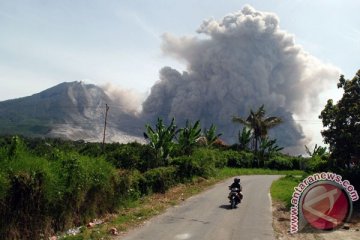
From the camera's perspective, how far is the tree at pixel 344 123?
73.8 ft

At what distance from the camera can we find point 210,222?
1753 cm

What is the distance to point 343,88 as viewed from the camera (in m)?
24.6

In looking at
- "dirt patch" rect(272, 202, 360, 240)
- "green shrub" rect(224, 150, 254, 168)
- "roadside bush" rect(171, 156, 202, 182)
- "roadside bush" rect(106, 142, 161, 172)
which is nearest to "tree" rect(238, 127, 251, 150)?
"green shrub" rect(224, 150, 254, 168)

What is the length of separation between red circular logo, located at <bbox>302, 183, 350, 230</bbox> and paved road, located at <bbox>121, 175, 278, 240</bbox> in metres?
1.86

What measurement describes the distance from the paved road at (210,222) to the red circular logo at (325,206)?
186cm

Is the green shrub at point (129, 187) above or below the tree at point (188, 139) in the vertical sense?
below

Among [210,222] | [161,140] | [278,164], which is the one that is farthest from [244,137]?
[210,222]

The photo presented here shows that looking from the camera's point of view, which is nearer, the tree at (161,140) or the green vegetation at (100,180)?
the green vegetation at (100,180)

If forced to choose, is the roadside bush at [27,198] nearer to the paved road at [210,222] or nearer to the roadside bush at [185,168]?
the paved road at [210,222]

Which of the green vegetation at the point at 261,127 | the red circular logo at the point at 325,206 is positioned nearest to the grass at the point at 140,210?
the red circular logo at the point at 325,206

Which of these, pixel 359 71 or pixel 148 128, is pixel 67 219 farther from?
pixel 148 128

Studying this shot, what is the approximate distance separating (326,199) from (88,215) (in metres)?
11.0

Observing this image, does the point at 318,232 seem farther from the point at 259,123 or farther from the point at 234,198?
the point at 259,123

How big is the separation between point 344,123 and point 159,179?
37.6 feet
